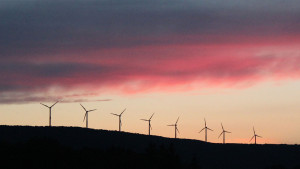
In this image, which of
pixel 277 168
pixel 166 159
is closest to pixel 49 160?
pixel 166 159

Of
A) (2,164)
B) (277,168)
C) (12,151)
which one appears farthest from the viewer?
(277,168)

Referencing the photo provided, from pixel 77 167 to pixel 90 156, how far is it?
10.4 metres

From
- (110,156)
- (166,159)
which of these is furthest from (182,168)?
(110,156)

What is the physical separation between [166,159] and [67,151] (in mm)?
19353

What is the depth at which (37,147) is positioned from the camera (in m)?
154

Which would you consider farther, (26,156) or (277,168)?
(277,168)

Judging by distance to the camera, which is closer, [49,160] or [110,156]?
[49,160]

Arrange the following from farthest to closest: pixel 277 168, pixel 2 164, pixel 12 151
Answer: pixel 277 168
pixel 12 151
pixel 2 164

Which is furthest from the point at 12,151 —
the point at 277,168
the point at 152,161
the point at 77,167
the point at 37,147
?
the point at 277,168

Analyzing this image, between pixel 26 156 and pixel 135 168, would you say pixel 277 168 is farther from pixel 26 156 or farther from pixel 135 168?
pixel 26 156

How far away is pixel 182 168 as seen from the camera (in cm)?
16238

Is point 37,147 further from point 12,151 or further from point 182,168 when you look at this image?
point 182,168

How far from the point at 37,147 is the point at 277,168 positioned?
61.7 metres

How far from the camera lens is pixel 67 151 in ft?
510
